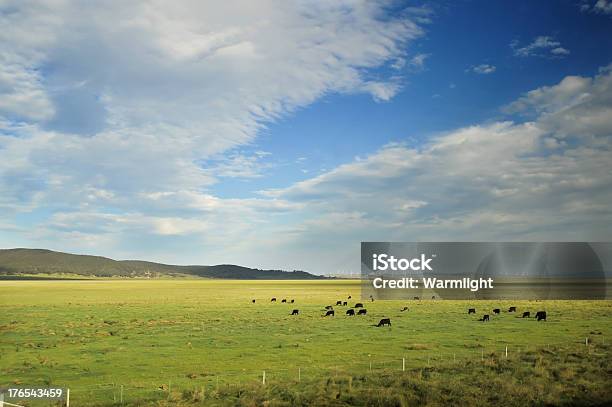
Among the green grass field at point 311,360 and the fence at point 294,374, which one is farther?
the fence at point 294,374

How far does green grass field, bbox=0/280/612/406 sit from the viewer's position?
22.9 m

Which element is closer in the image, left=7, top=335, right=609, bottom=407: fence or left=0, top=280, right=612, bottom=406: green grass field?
left=0, top=280, right=612, bottom=406: green grass field

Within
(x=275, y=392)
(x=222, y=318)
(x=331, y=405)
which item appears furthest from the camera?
(x=222, y=318)

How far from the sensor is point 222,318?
58000 mm

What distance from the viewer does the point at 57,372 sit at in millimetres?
29109

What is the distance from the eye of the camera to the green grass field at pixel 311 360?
22.9m

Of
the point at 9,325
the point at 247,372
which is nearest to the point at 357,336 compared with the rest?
the point at 247,372

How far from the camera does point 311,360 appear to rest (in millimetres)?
32062

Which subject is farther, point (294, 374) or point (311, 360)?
point (311, 360)

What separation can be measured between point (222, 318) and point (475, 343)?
30.1 metres

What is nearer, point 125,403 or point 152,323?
point 125,403

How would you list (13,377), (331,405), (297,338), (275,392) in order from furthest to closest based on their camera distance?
(297,338)
(13,377)
(275,392)
(331,405)

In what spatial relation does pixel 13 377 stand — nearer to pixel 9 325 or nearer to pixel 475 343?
pixel 9 325

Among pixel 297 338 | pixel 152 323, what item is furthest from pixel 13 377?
pixel 152 323
